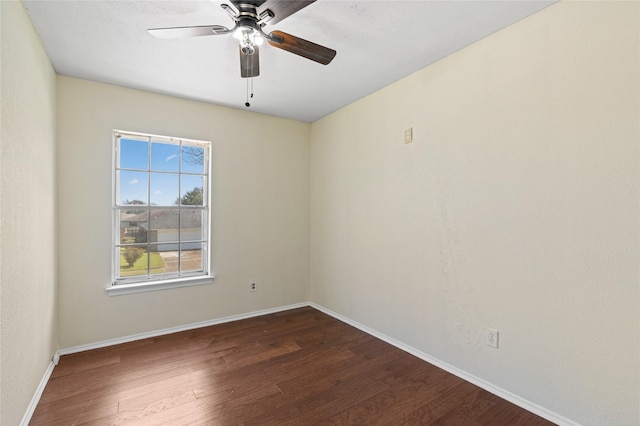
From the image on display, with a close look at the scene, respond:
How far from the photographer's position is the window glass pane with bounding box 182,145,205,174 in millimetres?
3328

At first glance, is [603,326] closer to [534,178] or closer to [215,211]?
[534,178]

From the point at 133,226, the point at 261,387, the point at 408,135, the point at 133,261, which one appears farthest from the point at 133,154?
the point at 408,135

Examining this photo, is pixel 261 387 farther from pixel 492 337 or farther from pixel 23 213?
pixel 23 213

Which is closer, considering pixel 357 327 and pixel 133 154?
pixel 133 154

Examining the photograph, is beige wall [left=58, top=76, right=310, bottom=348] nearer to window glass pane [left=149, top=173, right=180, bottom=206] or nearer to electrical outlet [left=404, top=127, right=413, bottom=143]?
window glass pane [left=149, top=173, right=180, bottom=206]

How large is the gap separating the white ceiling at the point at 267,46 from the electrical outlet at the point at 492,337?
6.97 feet

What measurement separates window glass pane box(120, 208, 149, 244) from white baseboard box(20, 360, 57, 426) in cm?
116

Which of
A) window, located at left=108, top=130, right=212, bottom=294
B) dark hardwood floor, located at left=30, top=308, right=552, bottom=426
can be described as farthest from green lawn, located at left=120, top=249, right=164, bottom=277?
dark hardwood floor, located at left=30, top=308, right=552, bottom=426

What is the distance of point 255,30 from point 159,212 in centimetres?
229

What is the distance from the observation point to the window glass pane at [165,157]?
3162 mm

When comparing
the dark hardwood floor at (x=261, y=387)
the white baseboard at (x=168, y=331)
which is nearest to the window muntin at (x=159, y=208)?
the white baseboard at (x=168, y=331)

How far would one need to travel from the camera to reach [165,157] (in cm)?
322

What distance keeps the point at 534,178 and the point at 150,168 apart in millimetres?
3415

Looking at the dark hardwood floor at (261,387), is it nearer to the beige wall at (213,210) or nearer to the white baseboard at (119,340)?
the white baseboard at (119,340)
